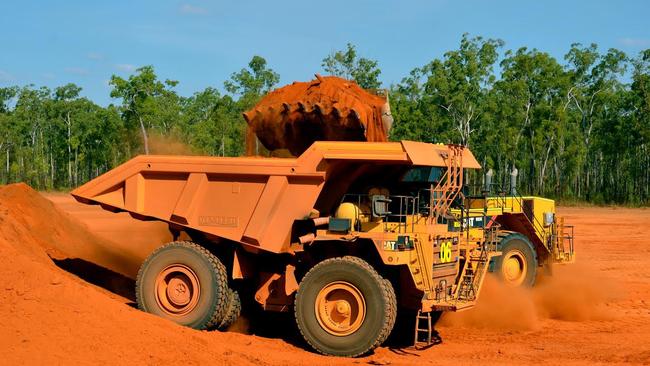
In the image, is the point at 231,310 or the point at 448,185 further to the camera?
the point at 231,310

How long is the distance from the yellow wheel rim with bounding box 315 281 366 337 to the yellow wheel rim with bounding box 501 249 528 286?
213 inches

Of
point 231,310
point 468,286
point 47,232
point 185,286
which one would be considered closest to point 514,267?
point 468,286

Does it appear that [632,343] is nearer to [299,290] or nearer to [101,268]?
[299,290]

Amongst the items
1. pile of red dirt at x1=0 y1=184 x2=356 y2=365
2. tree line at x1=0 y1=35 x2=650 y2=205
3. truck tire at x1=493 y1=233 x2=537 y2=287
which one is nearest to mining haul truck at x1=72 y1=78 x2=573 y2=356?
pile of red dirt at x1=0 y1=184 x2=356 y2=365

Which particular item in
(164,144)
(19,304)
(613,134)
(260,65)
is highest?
(260,65)

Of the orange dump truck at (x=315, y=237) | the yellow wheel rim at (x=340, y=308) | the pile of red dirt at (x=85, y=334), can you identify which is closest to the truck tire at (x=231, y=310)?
the orange dump truck at (x=315, y=237)

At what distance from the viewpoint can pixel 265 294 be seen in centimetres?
973

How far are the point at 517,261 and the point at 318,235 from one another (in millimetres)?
5898

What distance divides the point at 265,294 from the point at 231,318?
60 cm

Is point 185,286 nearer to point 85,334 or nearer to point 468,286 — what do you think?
point 85,334

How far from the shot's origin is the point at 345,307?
896cm

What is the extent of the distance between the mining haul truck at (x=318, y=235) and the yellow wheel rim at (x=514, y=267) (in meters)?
3.31

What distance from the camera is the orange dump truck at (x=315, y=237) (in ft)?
29.4

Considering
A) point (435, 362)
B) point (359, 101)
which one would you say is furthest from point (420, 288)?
point (359, 101)
